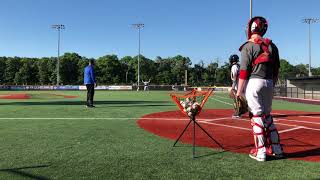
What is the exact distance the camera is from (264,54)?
19.6ft

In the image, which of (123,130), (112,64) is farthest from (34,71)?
(123,130)

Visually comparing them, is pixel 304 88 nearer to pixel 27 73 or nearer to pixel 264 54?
pixel 264 54

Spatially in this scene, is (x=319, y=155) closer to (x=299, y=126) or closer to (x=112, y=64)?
(x=299, y=126)

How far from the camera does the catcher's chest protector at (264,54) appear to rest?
5.96 metres

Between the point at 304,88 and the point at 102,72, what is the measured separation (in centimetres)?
9863

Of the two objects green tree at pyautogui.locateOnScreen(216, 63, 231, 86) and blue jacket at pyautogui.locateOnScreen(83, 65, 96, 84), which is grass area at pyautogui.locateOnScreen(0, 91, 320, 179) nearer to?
blue jacket at pyautogui.locateOnScreen(83, 65, 96, 84)

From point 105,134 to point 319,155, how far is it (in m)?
4.45

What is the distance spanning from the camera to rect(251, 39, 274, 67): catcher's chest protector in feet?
19.6

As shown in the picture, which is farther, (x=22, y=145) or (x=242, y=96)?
(x=22, y=145)

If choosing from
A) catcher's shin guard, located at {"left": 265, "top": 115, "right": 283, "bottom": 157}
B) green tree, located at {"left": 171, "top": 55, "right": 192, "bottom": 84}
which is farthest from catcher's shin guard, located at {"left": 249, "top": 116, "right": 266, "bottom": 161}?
green tree, located at {"left": 171, "top": 55, "right": 192, "bottom": 84}

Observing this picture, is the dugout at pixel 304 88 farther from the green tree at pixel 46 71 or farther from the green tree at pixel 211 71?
the green tree at pixel 46 71

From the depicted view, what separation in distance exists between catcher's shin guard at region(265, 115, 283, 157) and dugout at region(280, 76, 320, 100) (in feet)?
98.3

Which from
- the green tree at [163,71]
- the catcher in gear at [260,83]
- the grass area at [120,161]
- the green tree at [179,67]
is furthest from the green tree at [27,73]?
the catcher in gear at [260,83]

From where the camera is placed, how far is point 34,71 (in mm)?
131875
